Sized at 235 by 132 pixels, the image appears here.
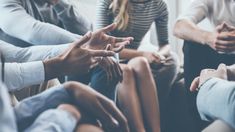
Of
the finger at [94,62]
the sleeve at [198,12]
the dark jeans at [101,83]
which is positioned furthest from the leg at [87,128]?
the sleeve at [198,12]

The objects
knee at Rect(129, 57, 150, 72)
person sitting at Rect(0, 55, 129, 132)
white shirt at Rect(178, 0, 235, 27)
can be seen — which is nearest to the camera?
person sitting at Rect(0, 55, 129, 132)

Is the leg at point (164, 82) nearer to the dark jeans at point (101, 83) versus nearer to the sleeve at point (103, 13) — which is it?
the sleeve at point (103, 13)

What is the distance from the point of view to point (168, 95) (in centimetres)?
242

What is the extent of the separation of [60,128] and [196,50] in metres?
1.15

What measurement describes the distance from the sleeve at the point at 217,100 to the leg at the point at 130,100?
781mm

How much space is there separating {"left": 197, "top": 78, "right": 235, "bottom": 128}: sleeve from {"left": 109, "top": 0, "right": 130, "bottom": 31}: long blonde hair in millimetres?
Result: 1200

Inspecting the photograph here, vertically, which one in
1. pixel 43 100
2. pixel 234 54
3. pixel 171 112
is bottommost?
pixel 171 112

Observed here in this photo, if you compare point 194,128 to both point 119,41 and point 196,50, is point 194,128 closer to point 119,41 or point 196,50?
point 196,50

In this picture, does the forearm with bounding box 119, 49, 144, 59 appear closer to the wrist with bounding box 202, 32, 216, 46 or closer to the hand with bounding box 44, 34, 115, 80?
the wrist with bounding box 202, 32, 216, 46

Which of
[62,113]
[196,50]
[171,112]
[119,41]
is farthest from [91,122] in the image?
[171,112]

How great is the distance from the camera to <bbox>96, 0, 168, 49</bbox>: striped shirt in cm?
239

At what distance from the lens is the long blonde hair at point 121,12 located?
7.80 feet

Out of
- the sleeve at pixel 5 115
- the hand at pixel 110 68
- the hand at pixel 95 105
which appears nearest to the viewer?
the sleeve at pixel 5 115

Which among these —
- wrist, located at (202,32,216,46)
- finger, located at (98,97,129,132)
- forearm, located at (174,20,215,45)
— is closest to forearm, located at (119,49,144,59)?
forearm, located at (174,20,215,45)
